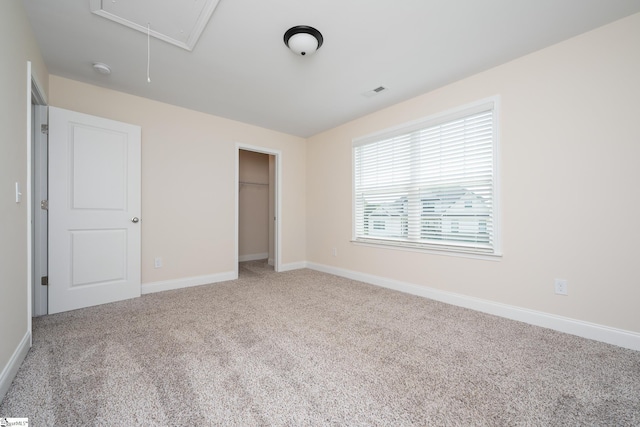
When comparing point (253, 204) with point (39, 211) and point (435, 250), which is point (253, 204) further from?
point (435, 250)

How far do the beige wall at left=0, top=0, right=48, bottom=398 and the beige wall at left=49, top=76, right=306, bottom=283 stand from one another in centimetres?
115

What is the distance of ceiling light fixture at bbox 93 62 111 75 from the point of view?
98.1 inches

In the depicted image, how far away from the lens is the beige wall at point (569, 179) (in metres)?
1.92

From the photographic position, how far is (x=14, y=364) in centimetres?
153

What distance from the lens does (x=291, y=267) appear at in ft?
15.3

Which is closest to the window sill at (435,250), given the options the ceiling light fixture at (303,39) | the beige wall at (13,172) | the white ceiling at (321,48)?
the white ceiling at (321,48)

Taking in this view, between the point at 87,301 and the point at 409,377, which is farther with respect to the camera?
the point at 87,301

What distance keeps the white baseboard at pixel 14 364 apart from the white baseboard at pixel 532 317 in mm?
3345

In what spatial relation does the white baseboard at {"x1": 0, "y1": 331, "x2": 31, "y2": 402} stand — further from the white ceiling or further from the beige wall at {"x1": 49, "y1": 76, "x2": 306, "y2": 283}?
the white ceiling

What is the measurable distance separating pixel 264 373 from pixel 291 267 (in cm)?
306

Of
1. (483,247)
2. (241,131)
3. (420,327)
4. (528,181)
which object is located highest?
(241,131)

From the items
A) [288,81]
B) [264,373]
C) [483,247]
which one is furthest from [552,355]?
[288,81]

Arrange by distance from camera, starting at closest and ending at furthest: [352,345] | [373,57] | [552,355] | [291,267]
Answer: [552,355] → [352,345] → [373,57] → [291,267]

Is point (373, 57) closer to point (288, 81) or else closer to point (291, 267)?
point (288, 81)
